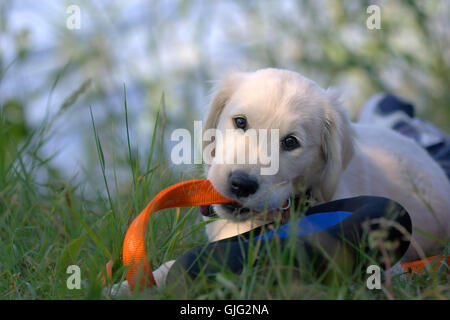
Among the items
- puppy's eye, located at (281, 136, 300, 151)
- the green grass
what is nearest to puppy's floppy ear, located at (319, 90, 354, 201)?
puppy's eye, located at (281, 136, 300, 151)

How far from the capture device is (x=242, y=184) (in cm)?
209

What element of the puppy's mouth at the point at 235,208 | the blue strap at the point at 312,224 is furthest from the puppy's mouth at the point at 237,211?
the blue strap at the point at 312,224

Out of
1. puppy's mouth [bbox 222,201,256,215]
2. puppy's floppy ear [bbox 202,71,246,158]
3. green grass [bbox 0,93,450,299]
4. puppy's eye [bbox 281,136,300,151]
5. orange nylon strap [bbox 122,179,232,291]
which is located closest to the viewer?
green grass [bbox 0,93,450,299]

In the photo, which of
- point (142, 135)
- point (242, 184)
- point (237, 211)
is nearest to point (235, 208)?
point (237, 211)

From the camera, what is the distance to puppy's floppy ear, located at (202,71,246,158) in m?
2.72

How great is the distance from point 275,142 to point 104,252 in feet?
3.16

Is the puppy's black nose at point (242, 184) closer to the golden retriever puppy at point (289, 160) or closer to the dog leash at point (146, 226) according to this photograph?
the golden retriever puppy at point (289, 160)

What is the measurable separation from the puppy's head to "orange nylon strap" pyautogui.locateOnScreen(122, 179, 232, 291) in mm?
84

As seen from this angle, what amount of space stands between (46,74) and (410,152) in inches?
185

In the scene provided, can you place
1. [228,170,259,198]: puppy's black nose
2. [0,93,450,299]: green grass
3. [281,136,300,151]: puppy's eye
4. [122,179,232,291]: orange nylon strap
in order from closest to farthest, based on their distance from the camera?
[0,93,450,299]: green grass
[122,179,232,291]: orange nylon strap
[228,170,259,198]: puppy's black nose
[281,136,300,151]: puppy's eye

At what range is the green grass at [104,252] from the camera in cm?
171

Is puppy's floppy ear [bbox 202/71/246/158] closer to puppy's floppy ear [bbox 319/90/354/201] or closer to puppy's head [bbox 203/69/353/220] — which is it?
puppy's head [bbox 203/69/353/220]

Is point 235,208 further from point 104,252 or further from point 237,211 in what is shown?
point 104,252
